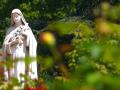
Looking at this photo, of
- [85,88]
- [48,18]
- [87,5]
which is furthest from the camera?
[48,18]

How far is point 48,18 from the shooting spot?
34625 mm

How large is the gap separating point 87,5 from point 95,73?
2750 centimetres

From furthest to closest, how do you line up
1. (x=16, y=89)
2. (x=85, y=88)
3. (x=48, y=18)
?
(x=48, y=18)
(x=16, y=89)
(x=85, y=88)

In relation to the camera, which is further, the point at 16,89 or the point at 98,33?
the point at 16,89

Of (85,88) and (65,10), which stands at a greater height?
(65,10)

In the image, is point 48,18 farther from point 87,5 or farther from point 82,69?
point 82,69

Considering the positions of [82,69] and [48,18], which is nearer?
[82,69]

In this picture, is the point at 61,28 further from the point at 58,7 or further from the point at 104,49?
the point at 58,7

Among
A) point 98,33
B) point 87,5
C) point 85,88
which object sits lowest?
point 85,88

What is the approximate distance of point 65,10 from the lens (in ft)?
117

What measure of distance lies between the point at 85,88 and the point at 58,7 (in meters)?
34.0

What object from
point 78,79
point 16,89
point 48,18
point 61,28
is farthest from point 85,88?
point 48,18

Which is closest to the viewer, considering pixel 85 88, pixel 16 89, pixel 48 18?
pixel 85 88

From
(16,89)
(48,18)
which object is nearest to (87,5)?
(48,18)
